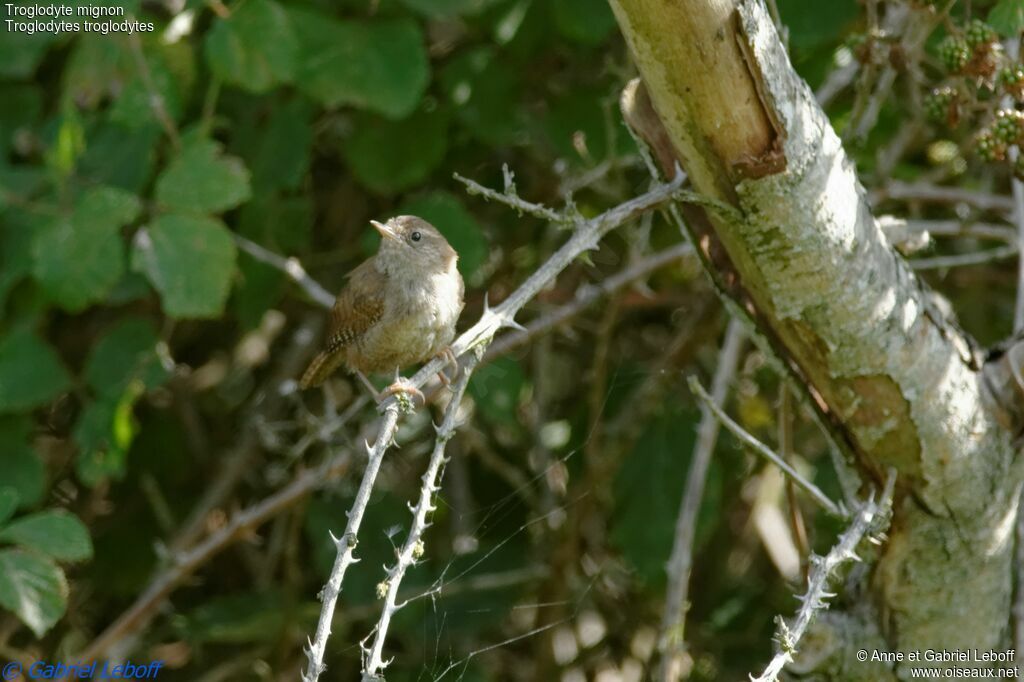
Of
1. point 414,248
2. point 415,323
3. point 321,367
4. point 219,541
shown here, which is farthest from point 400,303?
point 219,541

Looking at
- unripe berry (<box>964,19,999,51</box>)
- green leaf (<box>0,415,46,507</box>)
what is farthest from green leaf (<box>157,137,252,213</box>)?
unripe berry (<box>964,19,999,51</box>)

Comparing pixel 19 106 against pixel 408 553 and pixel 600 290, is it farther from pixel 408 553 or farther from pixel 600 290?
pixel 408 553

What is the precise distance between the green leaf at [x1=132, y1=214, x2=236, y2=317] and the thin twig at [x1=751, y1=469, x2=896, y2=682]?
2.13m

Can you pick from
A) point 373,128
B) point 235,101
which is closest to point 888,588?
point 373,128

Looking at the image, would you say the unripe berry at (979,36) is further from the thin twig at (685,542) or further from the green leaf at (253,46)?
the green leaf at (253,46)

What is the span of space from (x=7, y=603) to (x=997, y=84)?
2847mm

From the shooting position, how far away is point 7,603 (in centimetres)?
308

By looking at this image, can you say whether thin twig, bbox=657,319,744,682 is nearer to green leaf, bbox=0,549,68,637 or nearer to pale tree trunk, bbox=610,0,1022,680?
pale tree trunk, bbox=610,0,1022,680

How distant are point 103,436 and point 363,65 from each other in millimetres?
1604

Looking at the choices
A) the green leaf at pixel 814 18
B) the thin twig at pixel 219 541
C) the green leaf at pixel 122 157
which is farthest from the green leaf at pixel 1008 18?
the green leaf at pixel 122 157

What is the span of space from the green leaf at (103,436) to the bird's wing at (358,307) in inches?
30.3

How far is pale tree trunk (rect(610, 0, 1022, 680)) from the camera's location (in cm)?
255

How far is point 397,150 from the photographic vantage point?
181 inches

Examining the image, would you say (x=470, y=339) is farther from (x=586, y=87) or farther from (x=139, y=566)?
Result: (x=139, y=566)
